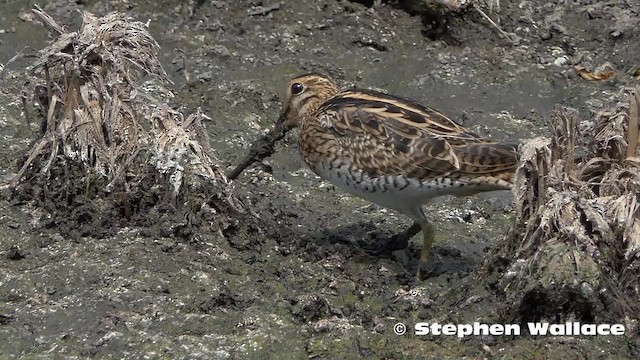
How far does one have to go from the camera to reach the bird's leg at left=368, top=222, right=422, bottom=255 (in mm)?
6645

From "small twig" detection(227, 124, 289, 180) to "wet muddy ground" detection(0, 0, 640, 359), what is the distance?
118 mm

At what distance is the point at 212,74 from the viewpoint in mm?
8320

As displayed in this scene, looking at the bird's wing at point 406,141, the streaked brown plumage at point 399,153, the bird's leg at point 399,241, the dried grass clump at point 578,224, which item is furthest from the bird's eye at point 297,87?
the dried grass clump at point 578,224

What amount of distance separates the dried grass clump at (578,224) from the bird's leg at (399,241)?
3.96ft

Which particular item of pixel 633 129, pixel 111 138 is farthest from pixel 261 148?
pixel 633 129

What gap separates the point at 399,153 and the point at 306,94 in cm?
93

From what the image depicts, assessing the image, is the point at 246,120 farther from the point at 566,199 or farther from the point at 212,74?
the point at 566,199

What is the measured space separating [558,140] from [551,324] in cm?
82

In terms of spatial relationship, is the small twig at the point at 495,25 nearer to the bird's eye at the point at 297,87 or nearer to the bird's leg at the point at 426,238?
the bird's eye at the point at 297,87

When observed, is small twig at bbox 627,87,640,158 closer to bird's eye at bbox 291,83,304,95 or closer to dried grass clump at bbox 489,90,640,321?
dried grass clump at bbox 489,90,640,321

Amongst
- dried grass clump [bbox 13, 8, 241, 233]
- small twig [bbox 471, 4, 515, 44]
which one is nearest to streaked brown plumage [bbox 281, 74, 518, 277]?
dried grass clump [bbox 13, 8, 241, 233]

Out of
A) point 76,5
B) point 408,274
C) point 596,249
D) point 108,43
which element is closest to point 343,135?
point 408,274

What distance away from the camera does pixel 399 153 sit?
6207mm

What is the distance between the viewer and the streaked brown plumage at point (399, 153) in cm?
611
